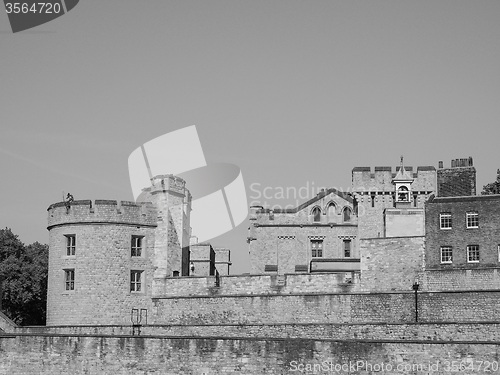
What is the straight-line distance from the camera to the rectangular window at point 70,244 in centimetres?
4703

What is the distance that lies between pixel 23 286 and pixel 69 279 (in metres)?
18.9

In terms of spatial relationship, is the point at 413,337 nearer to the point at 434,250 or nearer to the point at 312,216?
the point at 434,250

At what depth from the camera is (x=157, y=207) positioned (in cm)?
4825

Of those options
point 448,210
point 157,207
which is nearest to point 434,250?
point 448,210

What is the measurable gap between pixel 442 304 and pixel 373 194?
22265mm

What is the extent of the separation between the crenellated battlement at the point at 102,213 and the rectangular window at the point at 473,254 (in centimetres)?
1621

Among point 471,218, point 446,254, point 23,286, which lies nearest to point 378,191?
point 471,218

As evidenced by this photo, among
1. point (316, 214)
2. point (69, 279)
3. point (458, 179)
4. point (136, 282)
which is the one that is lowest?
point (136, 282)

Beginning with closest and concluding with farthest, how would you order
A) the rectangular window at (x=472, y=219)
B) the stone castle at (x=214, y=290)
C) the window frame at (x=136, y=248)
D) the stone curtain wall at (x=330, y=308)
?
the stone castle at (x=214, y=290) → the stone curtain wall at (x=330, y=308) → the window frame at (x=136, y=248) → the rectangular window at (x=472, y=219)

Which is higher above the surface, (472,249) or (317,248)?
(317,248)

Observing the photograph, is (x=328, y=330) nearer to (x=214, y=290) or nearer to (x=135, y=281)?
(x=214, y=290)

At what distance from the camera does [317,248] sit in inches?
2606

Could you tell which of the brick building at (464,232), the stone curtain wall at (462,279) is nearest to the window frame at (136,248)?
the stone curtain wall at (462,279)

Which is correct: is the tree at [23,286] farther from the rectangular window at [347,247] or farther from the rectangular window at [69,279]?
the rectangular window at [347,247]
